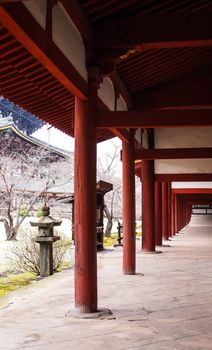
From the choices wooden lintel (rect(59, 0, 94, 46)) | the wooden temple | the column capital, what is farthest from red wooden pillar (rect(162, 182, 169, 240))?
wooden lintel (rect(59, 0, 94, 46))

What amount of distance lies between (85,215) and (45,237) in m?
4.95

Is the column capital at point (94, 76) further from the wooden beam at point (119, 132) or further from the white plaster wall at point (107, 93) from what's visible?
the white plaster wall at point (107, 93)

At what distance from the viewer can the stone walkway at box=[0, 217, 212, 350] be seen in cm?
485

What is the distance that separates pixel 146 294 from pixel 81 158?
2719 millimetres

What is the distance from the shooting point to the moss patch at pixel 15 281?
41.0ft

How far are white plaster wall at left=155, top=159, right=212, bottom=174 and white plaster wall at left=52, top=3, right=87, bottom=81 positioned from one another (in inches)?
412

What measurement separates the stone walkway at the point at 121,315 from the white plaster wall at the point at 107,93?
126 inches

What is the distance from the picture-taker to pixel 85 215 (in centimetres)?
629

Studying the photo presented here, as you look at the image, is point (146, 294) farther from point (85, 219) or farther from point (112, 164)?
point (112, 164)

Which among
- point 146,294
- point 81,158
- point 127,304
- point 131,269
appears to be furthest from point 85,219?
point 131,269

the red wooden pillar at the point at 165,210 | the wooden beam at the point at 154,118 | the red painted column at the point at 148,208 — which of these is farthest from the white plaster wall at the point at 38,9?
the red wooden pillar at the point at 165,210

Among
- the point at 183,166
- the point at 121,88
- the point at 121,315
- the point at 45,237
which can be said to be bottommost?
the point at 121,315

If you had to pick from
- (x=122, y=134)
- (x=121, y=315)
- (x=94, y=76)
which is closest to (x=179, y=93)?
(x=122, y=134)

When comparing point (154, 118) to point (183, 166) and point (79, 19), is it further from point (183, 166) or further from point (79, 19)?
point (183, 166)
